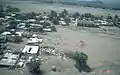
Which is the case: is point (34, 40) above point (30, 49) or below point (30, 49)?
above

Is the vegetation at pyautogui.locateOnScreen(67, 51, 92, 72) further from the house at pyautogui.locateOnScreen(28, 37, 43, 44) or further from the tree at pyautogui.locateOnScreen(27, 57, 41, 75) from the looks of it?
the house at pyautogui.locateOnScreen(28, 37, 43, 44)

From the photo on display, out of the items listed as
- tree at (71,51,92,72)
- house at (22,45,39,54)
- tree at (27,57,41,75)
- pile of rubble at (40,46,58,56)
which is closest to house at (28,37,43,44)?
house at (22,45,39,54)

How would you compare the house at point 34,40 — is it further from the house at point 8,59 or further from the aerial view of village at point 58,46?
the house at point 8,59

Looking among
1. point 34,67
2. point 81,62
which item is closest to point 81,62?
point 81,62

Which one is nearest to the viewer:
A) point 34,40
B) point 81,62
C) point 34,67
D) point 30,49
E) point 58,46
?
point 34,67

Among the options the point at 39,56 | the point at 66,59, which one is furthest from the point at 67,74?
the point at 39,56

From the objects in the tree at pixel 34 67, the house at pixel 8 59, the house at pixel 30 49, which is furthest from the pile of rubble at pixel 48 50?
the tree at pixel 34 67

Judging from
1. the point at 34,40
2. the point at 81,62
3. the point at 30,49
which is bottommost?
the point at 81,62

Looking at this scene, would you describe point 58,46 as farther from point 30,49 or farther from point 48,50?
point 30,49

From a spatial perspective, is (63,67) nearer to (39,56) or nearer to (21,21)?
(39,56)
